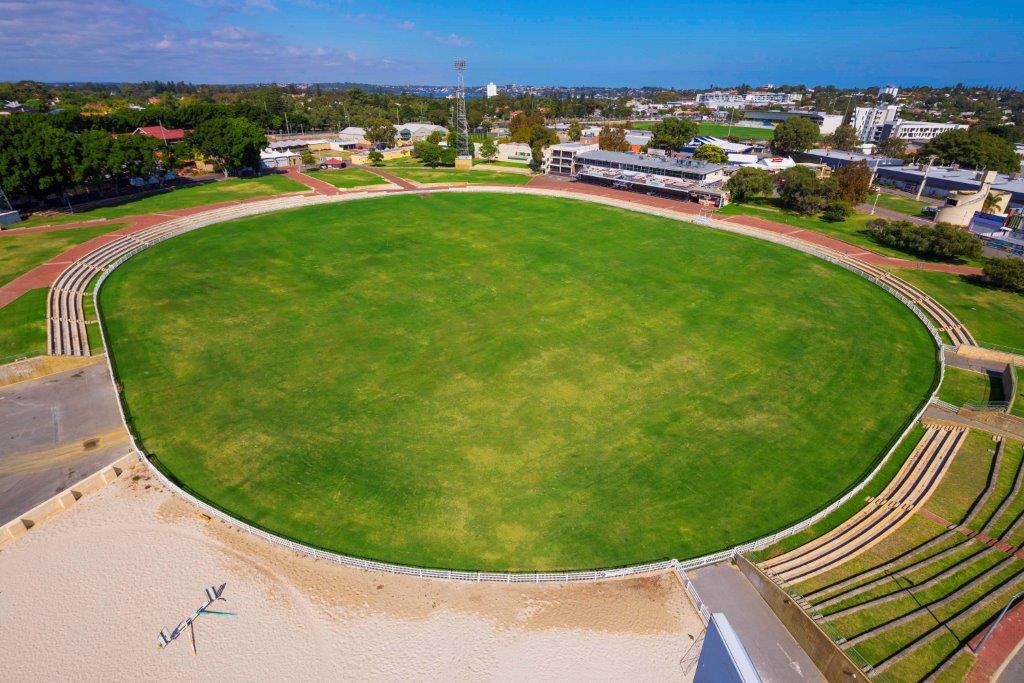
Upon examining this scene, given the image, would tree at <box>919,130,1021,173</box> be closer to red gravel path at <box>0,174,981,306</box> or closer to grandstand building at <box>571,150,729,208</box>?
grandstand building at <box>571,150,729,208</box>

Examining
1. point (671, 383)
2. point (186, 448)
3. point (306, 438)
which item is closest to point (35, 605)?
point (186, 448)

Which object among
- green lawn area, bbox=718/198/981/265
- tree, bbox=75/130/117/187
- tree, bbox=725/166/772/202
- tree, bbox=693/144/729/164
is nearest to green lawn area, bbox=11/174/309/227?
tree, bbox=75/130/117/187

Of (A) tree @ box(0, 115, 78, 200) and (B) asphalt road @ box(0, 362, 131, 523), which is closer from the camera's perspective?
(B) asphalt road @ box(0, 362, 131, 523)

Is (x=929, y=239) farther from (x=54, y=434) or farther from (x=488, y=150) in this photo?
(x=488, y=150)

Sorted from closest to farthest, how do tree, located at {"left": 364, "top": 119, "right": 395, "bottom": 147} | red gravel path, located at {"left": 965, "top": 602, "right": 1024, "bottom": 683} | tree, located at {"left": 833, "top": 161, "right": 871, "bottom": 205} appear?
red gravel path, located at {"left": 965, "top": 602, "right": 1024, "bottom": 683} < tree, located at {"left": 833, "top": 161, "right": 871, "bottom": 205} < tree, located at {"left": 364, "top": 119, "right": 395, "bottom": 147}

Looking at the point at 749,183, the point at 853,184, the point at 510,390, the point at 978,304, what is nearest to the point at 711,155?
the point at 749,183

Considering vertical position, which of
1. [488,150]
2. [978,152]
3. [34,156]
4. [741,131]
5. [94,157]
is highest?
[34,156]

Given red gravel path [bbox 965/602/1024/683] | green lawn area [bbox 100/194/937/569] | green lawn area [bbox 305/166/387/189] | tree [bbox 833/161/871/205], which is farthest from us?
green lawn area [bbox 305/166/387/189]
